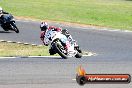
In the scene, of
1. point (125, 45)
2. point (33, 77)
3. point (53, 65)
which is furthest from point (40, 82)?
point (125, 45)

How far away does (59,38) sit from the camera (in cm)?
1652

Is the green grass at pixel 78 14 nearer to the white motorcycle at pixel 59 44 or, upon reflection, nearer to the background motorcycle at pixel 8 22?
the background motorcycle at pixel 8 22

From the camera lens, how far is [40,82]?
11617mm

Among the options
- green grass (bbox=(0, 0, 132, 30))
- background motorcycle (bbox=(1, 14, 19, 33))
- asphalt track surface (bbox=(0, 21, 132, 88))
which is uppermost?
asphalt track surface (bbox=(0, 21, 132, 88))

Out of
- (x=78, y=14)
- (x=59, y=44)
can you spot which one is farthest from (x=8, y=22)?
(x=78, y=14)

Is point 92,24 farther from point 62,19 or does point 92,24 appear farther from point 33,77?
point 33,77

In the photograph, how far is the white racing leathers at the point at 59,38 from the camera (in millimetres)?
15695

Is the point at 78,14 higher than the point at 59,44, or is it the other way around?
the point at 59,44

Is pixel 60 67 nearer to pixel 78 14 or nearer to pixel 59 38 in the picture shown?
pixel 59 38

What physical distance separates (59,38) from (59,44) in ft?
0.71

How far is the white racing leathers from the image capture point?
51.5 feet

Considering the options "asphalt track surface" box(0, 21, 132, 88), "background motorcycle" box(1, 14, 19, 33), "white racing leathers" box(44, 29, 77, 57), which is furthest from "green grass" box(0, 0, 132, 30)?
"white racing leathers" box(44, 29, 77, 57)

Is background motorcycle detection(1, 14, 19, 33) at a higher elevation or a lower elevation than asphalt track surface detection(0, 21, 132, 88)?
lower

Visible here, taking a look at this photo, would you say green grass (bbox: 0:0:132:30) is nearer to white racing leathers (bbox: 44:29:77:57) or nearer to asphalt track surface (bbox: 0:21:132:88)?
asphalt track surface (bbox: 0:21:132:88)
